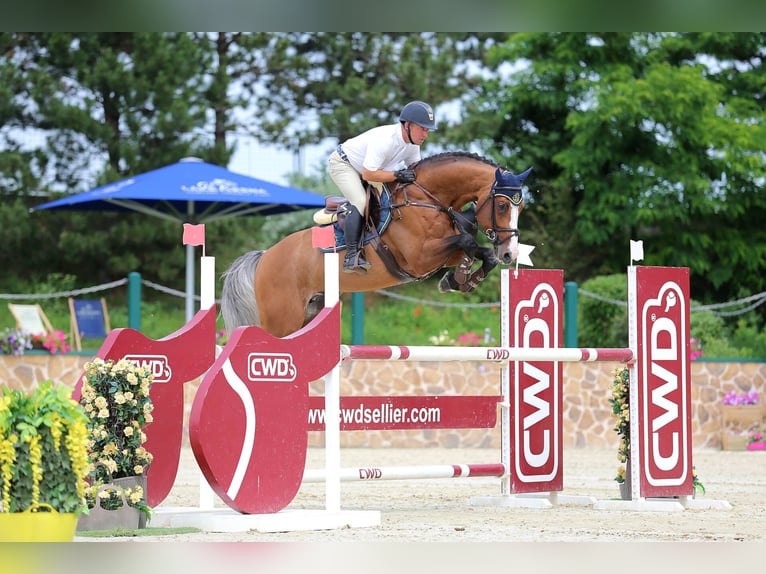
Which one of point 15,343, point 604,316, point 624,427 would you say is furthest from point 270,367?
point 604,316

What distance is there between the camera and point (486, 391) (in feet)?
35.7

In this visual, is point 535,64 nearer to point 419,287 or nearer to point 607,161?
point 607,161

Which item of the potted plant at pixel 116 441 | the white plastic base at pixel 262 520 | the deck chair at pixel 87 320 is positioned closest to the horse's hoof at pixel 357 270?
the white plastic base at pixel 262 520

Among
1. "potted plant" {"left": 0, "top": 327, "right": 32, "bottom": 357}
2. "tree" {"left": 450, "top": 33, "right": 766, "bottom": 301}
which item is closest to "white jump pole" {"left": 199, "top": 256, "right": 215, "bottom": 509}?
"potted plant" {"left": 0, "top": 327, "right": 32, "bottom": 357}

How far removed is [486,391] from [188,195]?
3.42 metres

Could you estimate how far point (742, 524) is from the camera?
196 inches

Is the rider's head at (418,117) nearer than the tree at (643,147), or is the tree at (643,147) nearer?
the rider's head at (418,117)

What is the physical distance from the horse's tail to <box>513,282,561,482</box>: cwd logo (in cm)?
158

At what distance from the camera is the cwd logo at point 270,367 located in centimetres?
442

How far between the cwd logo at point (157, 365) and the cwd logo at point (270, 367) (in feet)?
2.05

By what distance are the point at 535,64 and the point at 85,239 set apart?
6724 millimetres

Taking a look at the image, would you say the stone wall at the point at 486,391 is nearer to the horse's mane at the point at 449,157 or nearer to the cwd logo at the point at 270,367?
the horse's mane at the point at 449,157
